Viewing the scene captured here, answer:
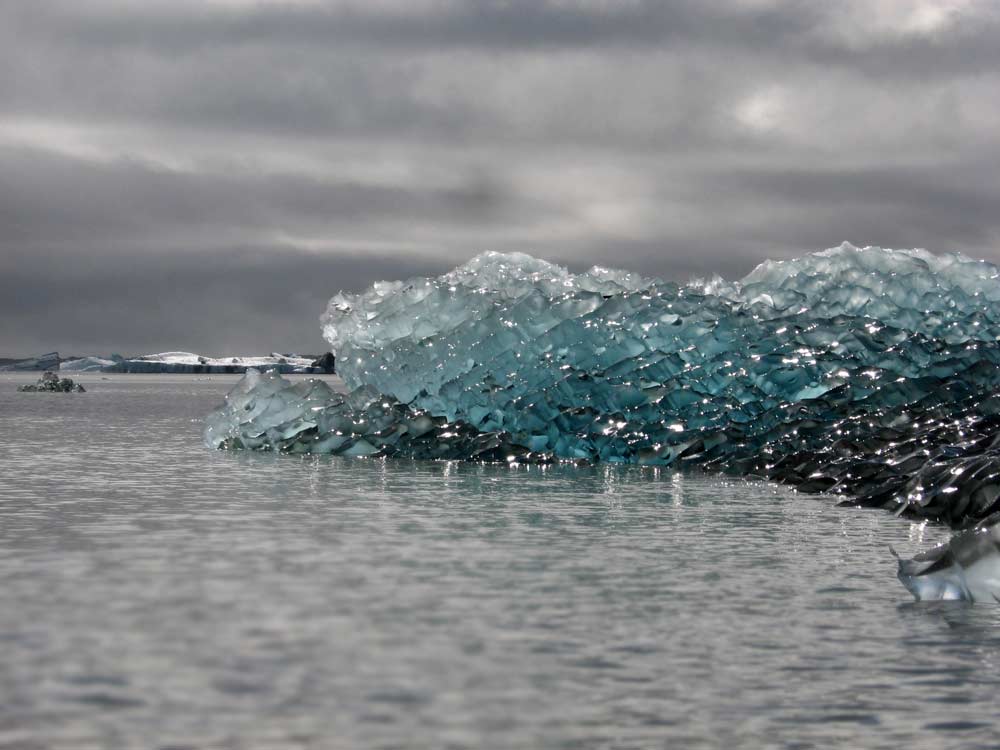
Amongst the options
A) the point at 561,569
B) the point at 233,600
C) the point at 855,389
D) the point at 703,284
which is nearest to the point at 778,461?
the point at 855,389

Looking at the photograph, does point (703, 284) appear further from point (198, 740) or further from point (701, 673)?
point (198, 740)

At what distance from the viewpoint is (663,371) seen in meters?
14.9

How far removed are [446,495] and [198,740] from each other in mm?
7069

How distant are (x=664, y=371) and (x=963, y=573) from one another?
353 inches

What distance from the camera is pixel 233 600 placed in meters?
5.88

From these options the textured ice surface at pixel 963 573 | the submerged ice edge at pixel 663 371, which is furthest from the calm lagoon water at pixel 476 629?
the submerged ice edge at pixel 663 371

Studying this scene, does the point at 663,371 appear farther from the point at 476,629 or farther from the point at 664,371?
the point at 476,629

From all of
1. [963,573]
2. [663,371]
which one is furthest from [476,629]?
[663,371]

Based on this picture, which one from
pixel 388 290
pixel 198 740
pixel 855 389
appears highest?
pixel 388 290

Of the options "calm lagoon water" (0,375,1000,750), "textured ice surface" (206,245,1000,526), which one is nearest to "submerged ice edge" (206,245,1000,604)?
"textured ice surface" (206,245,1000,526)

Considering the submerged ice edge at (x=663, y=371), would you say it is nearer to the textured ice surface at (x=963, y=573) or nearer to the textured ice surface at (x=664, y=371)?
the textured ice surface at (x=664, y=371)

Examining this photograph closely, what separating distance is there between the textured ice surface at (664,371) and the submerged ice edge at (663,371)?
0.02 m

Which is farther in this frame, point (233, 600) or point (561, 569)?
point (561, 569)

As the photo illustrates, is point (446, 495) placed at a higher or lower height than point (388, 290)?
lower
